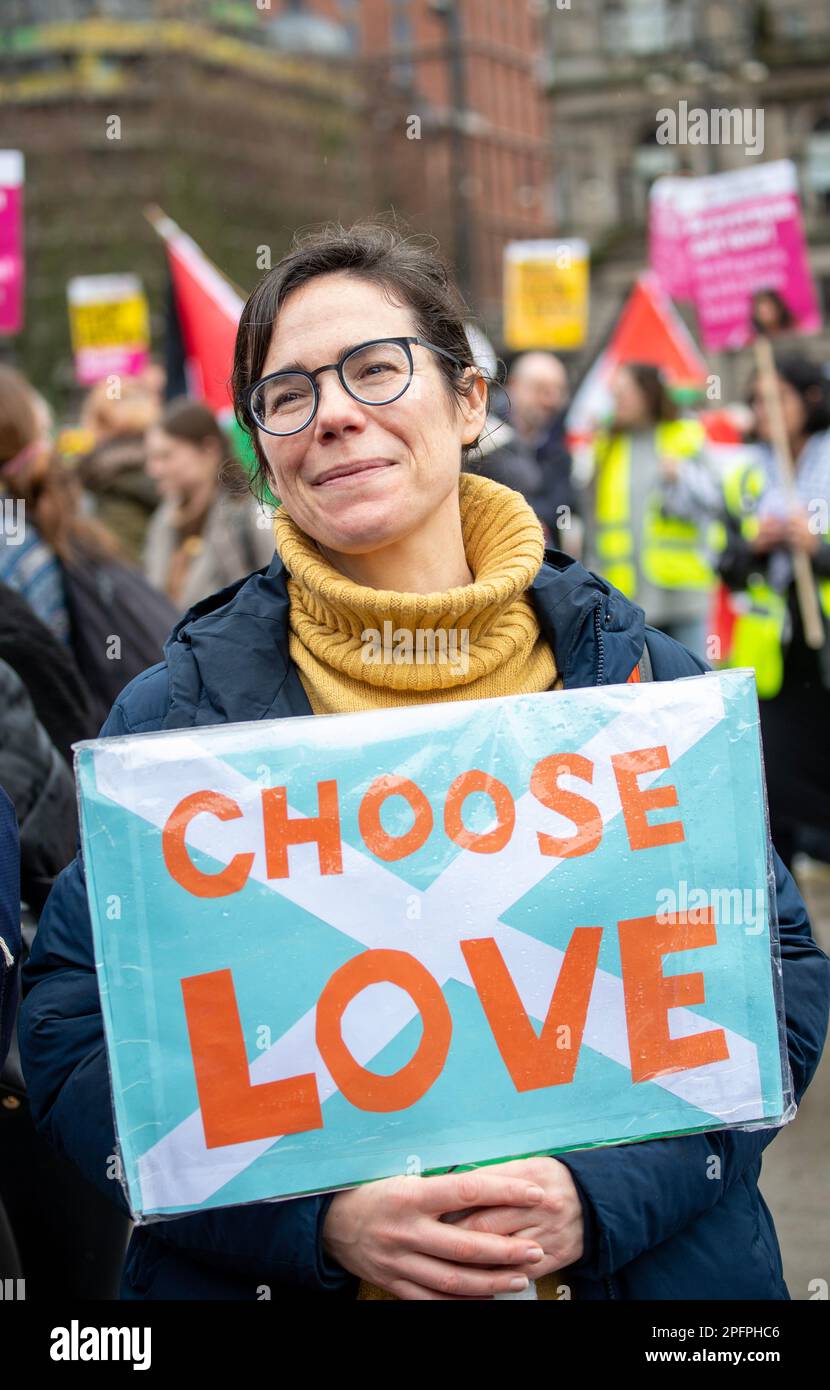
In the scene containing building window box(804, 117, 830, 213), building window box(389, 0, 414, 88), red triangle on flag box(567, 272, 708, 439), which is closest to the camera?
red triangle on flag box(567, 272, 708, 439)

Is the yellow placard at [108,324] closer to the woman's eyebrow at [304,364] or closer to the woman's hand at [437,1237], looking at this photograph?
the woman's eyebrow at [304,364]

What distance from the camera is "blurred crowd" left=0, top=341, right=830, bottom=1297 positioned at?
289 cm

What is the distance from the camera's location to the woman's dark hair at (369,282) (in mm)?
2281

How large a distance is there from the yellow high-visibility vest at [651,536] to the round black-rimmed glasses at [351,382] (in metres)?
6.33

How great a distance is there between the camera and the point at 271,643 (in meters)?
2.22

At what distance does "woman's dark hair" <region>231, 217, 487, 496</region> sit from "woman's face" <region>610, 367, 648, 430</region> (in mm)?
6225

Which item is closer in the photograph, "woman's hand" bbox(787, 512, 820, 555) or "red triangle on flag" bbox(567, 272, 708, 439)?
"woman's hand" bbox(787, 512, 820, 555)

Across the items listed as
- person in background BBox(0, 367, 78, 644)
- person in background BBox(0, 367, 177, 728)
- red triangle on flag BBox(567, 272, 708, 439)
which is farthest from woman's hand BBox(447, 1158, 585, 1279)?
red triangle on flag BBox(567, 272, 708, 439)

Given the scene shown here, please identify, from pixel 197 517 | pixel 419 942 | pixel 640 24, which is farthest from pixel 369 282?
pixel 640 24

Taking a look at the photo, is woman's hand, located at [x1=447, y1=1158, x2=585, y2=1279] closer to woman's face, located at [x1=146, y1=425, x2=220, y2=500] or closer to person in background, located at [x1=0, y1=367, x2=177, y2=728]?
person in background, located at [x1=0, y1=367, x2=177, y2=728]

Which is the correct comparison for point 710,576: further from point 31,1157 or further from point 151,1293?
point 151,1293

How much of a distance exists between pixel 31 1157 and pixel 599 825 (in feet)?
4.22

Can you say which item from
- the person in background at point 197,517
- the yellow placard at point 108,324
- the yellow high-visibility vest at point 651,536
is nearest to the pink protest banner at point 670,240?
the yellow high-visibility vest at point 651,536

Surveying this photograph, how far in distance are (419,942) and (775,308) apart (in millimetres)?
6903
